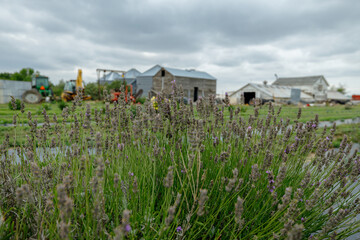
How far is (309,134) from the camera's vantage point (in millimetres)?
2129

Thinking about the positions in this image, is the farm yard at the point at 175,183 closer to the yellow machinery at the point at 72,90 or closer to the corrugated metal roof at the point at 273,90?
the yellow machinery at the point at 72,90

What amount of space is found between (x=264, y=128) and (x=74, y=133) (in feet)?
5.24

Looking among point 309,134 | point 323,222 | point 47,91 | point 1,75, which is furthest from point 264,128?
point 1,75

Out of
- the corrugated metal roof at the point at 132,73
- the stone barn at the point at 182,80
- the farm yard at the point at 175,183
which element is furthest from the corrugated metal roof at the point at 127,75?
the farm yard at the point at 175,183

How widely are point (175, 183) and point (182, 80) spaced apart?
22.9 metres

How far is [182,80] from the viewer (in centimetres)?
2414

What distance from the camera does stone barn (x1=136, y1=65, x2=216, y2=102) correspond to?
2370 centimetres

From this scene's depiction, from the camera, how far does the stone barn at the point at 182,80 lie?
2370 centimetres

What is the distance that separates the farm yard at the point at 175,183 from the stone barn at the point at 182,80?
2085 centimetres

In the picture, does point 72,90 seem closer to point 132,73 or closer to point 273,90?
point 132,73

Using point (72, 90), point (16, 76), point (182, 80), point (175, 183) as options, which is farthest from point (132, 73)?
point (175, 183)

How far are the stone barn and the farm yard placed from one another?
20853 millimetres

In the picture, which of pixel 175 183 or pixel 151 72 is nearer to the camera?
pixel 175 183

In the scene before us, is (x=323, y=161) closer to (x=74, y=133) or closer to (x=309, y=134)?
(x=309, y=134)
